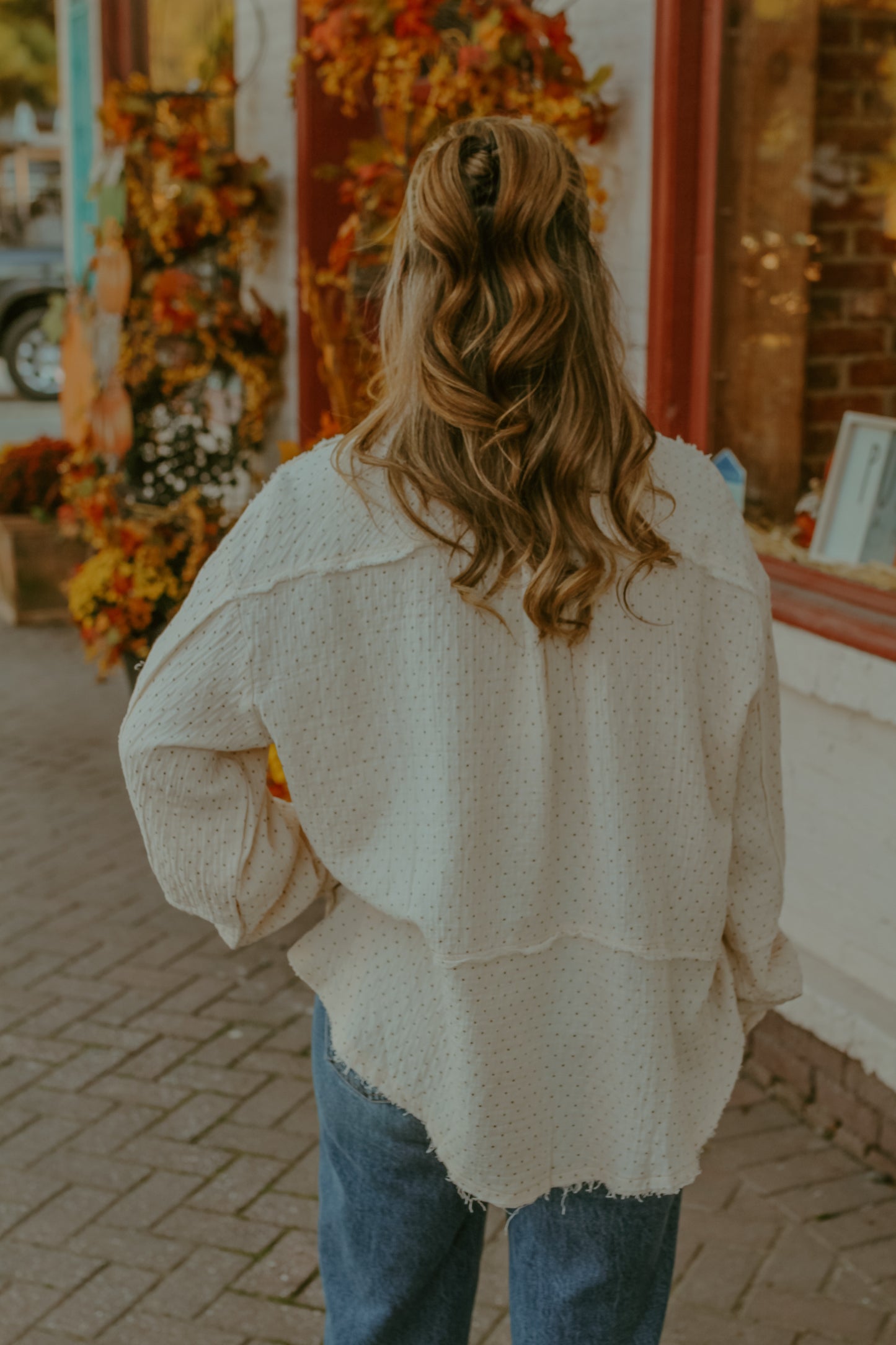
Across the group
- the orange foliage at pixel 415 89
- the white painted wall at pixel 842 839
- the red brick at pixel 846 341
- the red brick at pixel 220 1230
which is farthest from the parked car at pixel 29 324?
the red brick at pixel 220 1230

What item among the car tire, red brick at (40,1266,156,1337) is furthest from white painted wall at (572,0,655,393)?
the car tire

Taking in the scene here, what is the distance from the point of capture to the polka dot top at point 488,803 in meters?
1.53

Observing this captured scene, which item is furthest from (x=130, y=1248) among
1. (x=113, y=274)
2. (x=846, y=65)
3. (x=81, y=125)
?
(x=81, y=125)

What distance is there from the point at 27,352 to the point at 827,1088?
46.1ft

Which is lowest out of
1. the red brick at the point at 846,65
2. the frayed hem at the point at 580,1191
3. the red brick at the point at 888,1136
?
the red brick at the point at 888,1136

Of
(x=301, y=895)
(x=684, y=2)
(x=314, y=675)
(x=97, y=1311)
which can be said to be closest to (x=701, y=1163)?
(x=97, y=1311)

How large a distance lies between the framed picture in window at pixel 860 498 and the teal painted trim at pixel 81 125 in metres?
5.92

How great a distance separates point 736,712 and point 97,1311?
1.88 metres

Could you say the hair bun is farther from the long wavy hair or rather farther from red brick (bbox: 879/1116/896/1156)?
red brick (bbox: 879/1116/896/1156)

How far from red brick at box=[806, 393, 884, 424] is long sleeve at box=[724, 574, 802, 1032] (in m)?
2.07

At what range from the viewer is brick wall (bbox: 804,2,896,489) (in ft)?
11.4

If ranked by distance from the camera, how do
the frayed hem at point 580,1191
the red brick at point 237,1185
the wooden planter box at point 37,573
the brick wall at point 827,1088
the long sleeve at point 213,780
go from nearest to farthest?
the long sleeve at point 213,780 → the frayed hem at point 580,1191 → the red brick at point 237,1185 → the brick wall at point 827,1088 → the wooden planter box at point 37,573

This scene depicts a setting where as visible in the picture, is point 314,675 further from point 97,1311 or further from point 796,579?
point 796,579

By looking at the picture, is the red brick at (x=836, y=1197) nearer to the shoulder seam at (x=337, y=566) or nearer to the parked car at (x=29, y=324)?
the shoulder seam at (x=337, y=566)
